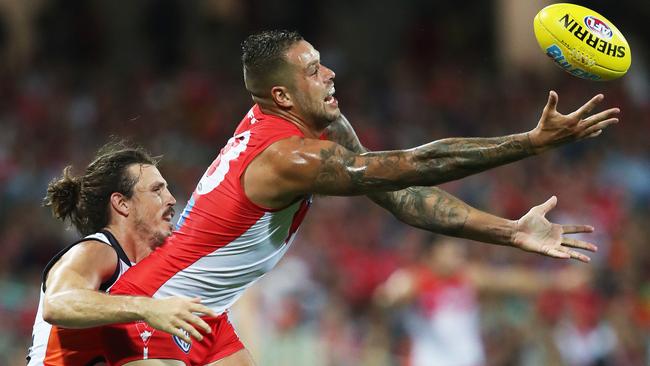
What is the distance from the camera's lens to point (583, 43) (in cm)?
524

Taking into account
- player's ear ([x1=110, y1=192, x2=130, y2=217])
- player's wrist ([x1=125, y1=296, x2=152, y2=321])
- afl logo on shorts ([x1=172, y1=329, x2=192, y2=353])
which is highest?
player's ear ([x1=110, y1=192, x2=130, y2=217])

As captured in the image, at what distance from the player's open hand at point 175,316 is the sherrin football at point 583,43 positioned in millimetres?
2000

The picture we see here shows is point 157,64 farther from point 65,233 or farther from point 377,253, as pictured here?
point 377,253

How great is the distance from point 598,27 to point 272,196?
168 centimetres

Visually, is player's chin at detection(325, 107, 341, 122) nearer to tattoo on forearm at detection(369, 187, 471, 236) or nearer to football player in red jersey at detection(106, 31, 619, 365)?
football player in red jersey at detection(106, 31, 619, 365)

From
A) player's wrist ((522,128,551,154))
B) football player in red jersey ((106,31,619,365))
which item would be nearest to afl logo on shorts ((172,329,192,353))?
football player in red jersey ((106,31,619,365))

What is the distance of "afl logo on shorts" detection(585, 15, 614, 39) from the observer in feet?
17.3

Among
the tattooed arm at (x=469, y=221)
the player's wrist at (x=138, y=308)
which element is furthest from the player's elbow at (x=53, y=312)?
the tattooed arm at (x=469, y=221)

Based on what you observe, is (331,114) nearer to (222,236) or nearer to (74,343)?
(222,236)

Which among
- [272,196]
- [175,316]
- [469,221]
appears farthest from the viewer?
[469,221]

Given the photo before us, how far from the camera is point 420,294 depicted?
10.6m

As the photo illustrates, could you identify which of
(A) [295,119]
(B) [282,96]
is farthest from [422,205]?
(B) [282,96]

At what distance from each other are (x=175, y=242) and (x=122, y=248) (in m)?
0.31

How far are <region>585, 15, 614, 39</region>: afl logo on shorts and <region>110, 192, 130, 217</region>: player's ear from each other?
2.36m
